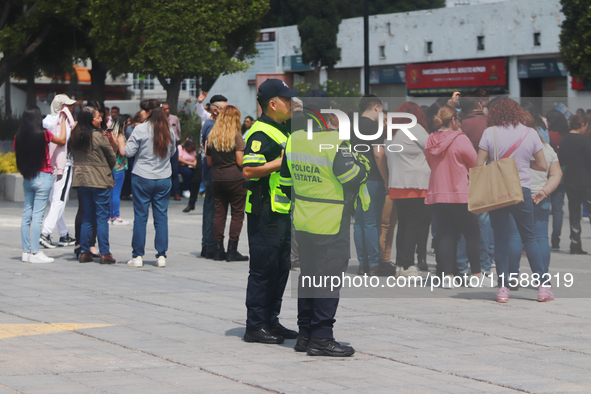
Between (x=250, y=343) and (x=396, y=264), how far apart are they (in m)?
3.61

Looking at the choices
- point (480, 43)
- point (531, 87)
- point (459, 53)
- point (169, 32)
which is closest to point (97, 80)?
point (169, 32)

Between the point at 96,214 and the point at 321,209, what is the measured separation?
16.2 feet

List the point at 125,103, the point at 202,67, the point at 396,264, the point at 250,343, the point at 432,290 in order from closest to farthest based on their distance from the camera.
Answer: the point at 250,343 → the point at 432,290 → the point at 396,264 → the point at 202,67 → the point at 125,103

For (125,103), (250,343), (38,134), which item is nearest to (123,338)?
(250,343)

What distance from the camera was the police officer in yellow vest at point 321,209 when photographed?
5465mm

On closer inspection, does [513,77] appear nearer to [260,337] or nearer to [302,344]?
[260,337]

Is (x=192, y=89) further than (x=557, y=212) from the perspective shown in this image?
Yes

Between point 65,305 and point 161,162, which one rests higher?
point 161,162

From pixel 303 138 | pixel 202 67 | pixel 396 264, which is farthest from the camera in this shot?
pixel 202 67

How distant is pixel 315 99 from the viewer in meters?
5.70

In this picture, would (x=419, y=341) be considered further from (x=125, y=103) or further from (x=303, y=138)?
(x=125, y=103)

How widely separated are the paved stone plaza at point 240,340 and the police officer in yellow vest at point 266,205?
0.94 feet

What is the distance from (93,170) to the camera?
9.70 metres

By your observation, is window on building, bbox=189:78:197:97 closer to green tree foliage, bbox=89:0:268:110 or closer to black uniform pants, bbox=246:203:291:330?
green tree foliage, bbox=89:0:268:110
